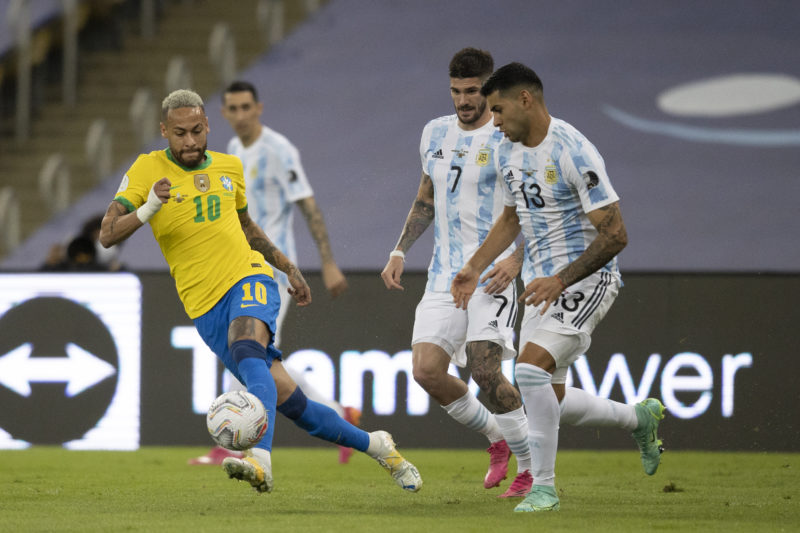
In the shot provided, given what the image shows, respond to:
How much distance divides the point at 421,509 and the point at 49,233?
1034 centimetres

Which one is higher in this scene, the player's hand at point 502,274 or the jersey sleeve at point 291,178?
the jersey sleeve at point 291,178

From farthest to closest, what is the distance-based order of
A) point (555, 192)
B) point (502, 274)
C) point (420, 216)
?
point (420, 216), point (502, 274), point (555, 192)

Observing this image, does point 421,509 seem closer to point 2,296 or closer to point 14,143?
point 2,296

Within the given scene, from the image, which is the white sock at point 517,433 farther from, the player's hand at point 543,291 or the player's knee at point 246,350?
the player's knee at point 246,350

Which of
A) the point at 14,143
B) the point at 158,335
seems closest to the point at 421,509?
the point at 158,335

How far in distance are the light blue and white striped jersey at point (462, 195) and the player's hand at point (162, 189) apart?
1.78 meters

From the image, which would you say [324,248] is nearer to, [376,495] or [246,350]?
[376,495]

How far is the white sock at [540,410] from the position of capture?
600 centimetres

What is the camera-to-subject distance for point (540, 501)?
590 cm

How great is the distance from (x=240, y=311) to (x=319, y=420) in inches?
25.1

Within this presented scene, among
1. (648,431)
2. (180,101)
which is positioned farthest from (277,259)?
(648,431)

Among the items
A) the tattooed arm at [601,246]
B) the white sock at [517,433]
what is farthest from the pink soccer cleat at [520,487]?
the tattooed arm at [601,246]

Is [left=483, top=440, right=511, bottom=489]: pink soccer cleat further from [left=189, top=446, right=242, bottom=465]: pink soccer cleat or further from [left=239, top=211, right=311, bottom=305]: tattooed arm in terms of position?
[left=189, top=446, right=242, bottom=465]: pink soccer cleat

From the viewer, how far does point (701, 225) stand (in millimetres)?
15805
